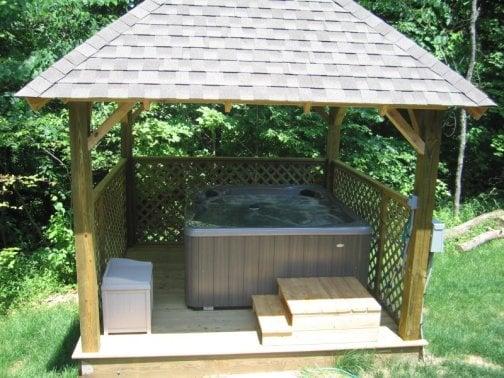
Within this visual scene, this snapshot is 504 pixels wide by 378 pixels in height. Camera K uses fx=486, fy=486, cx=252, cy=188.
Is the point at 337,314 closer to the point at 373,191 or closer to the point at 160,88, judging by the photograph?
the point at 373,191

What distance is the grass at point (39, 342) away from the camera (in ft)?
13.4

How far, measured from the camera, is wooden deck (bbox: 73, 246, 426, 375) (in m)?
3.84

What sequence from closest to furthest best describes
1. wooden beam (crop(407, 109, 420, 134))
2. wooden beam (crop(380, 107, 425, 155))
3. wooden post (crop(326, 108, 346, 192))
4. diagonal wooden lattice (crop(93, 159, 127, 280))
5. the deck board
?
wooden beam (crop(380, 107, 425, 155))
wooden beam (crop(407, 109, 420, 134))
the deck board
diagonal wooden lattice (crop(93, 159, 127, 280))
wooden post (crop(326, 108, 346, 192))

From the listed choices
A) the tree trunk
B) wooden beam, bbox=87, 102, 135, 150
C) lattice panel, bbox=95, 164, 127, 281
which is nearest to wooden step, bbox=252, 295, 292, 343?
lattice panel, bbox=95, 164, 127, 281

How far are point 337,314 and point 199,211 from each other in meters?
2.11

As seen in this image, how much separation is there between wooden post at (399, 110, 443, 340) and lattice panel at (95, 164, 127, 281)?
262cm

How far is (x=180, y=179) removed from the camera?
681cm

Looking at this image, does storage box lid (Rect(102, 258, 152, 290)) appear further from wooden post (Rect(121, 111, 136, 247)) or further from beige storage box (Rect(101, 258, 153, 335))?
wooden post (Rect(121, 111, 136, 247))

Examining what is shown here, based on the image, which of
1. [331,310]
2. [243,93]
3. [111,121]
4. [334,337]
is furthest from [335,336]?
[111,121]

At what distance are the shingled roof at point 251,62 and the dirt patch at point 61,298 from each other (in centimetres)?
342

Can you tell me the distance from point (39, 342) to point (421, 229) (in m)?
3.59

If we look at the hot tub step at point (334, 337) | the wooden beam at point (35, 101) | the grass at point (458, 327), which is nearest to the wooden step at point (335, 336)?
the hot tub step at point (334, 337)

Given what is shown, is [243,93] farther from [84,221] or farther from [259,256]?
[259,256]

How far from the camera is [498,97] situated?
9297mm
